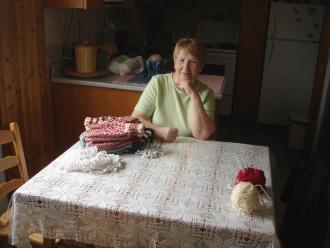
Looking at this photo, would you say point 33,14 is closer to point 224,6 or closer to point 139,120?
point 139,120

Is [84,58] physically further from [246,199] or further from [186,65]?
[246,199]

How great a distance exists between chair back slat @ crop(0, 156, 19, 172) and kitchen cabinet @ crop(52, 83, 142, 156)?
34.2 inches

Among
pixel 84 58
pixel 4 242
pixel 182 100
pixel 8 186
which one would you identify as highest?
pixel 84 58

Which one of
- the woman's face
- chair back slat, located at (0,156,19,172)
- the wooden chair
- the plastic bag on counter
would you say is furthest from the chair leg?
the plastic bag on counter

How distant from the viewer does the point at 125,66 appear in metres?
2.77

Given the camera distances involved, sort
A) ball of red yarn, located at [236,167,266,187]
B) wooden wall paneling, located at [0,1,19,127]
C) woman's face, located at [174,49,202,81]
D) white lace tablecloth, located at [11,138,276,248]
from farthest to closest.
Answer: wooden wall paneling, located at [0,1,19,127] → woman's face, located at [174,49,202,81] → ball of red yarn, located at [236,167,266,187] → white lace tablecloth, located at [11,138,276,248]

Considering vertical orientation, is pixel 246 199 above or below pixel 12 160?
above

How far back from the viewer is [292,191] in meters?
1.78

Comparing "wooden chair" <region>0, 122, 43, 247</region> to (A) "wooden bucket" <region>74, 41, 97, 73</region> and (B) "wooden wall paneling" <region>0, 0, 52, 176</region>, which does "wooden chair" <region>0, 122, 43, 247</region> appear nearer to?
(B) "wooden wall paneling" <region>0, 0, 52, 176</region>

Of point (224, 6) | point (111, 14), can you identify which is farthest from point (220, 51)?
point (111, 14)

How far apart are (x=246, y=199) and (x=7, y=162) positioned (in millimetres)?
1084

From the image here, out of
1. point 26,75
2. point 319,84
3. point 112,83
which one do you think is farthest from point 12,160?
point 319,84

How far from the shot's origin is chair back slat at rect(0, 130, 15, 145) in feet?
5.53

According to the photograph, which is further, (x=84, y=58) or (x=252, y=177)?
(x=84, y=58)
